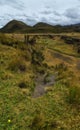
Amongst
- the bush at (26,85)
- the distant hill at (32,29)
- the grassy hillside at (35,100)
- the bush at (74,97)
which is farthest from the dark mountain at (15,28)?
the bush at (74,97)

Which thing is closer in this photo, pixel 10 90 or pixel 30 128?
pixel 30 128

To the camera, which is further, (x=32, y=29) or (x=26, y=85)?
(x=32, y=29)

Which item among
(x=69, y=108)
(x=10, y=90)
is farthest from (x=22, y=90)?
(x=69, y=108)

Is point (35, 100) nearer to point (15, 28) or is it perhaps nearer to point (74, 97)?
point (74, 97)

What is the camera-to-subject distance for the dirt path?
17.0 meters

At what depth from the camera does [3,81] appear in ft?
58.0

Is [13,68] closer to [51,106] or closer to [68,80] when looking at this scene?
[68,80]

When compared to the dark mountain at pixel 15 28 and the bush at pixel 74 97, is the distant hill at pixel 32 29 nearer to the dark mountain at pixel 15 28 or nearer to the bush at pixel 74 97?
the dark mountain at pixel 15 28

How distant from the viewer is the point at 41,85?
19156 millimetres

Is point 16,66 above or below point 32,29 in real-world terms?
above

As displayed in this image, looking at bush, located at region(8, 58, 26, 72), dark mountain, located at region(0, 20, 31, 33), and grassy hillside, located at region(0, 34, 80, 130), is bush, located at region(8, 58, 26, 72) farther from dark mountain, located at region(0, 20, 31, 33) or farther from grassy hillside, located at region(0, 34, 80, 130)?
dark mountain, located at region(0, 20, 31, 33)

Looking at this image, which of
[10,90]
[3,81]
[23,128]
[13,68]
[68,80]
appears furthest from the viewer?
[13,68]

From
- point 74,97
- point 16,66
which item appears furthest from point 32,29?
point 74,97

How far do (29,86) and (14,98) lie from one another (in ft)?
8.42
